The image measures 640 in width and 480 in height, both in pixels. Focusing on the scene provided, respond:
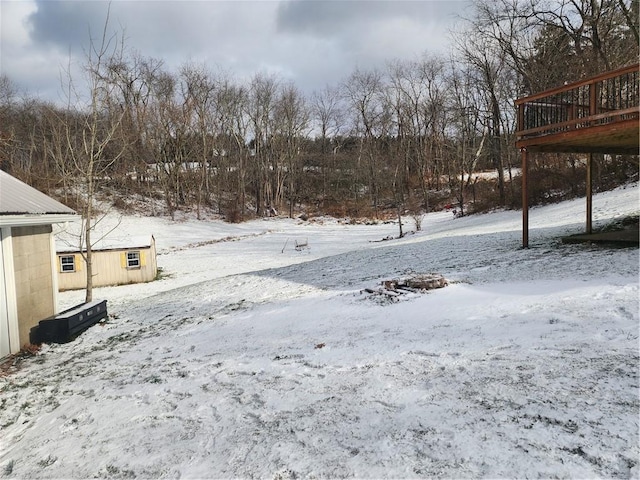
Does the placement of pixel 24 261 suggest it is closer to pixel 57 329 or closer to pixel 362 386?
pixel 57 329

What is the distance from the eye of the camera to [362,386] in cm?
348

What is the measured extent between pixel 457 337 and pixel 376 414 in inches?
65.8

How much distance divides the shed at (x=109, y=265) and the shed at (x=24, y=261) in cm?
711

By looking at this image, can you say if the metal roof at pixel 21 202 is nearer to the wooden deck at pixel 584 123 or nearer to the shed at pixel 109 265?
the shed at pixel 109 265

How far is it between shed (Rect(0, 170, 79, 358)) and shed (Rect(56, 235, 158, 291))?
7.11 meters

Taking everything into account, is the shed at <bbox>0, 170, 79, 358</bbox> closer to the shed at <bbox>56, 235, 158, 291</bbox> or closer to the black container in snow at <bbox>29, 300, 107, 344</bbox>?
the black container in snow at <bbox>29, 300, 107, 344</bbox>

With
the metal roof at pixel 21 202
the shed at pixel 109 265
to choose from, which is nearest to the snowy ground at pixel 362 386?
the metal roof at pixel 21 202

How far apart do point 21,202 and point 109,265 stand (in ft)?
27.9

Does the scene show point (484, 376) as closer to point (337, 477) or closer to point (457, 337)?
point (457, 337)

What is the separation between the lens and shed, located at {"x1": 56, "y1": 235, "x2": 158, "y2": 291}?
47.1 ft

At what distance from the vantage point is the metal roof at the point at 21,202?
6191mm

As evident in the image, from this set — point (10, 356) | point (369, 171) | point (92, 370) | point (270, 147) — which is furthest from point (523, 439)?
point (270, 147)

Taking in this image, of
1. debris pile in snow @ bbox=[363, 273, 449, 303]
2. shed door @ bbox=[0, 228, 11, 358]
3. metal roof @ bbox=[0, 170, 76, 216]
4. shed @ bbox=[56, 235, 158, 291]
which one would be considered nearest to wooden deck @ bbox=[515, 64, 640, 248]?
debris pile in snow @ bbox=[363, 273, 449, 303]

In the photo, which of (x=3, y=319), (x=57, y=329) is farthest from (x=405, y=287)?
(x=3, y=319)
